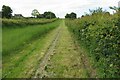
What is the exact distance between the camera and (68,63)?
13906 millimetres

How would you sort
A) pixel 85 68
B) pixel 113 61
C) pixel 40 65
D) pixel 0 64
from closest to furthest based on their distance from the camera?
pixel 113 61 → pixel 85 68 → pixel 40 65 → pixel 0 64

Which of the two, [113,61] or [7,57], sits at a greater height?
[113,61]

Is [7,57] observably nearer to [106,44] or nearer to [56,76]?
[56,76]

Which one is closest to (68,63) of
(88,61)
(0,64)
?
(88,61)

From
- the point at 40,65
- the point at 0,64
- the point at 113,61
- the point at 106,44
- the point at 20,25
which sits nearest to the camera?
the point at 113,61

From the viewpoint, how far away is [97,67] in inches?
458

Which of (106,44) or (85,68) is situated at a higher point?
(106,44)

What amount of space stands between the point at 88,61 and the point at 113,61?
502 centimetres

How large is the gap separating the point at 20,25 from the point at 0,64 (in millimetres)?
28186

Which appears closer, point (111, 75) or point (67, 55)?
point (111, 75)

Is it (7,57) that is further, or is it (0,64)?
(7,57)

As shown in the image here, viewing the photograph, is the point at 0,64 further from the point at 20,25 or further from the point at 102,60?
the point at 20,25

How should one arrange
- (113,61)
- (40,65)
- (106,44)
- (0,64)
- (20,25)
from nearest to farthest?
(113,61)
(106,44)
(40,65)
(0,64)
(20,25)

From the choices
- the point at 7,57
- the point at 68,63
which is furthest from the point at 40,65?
the point at 7,57
